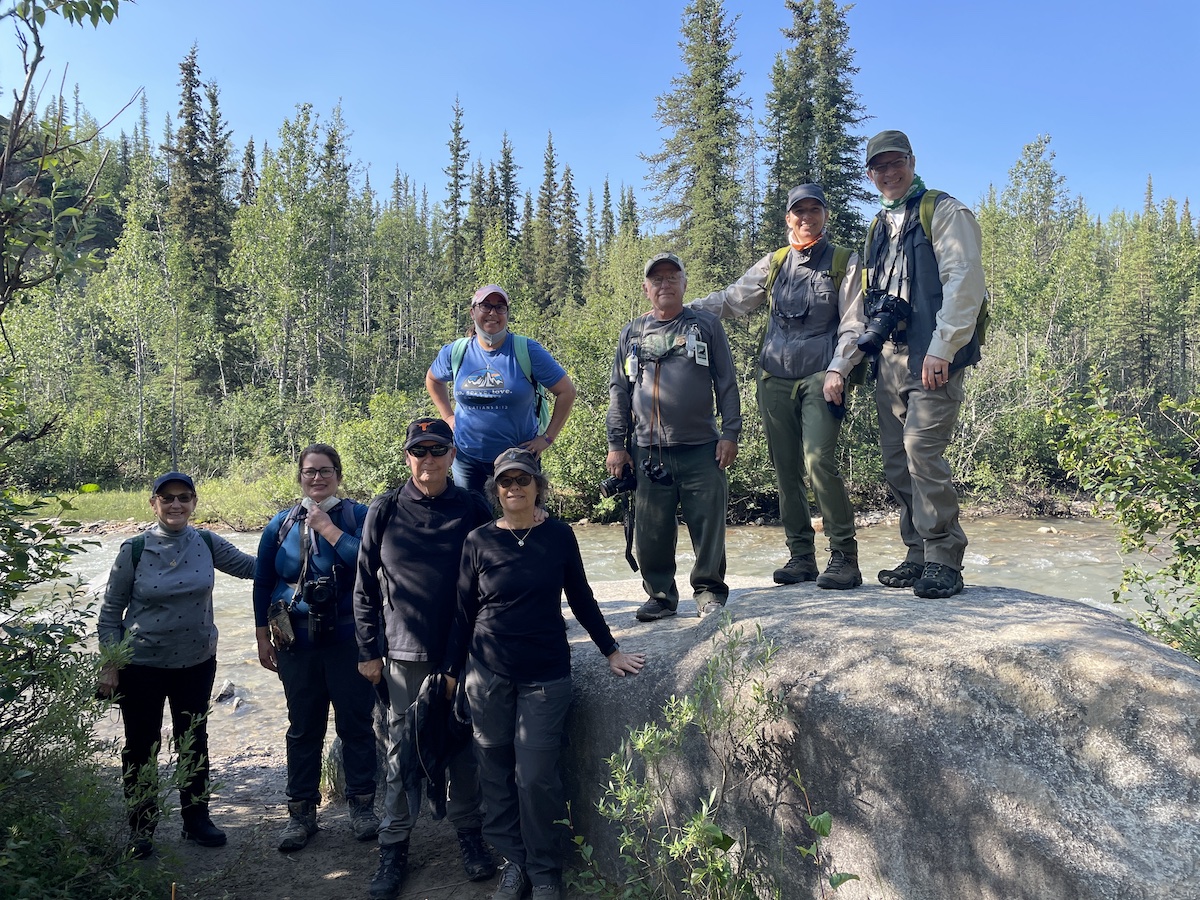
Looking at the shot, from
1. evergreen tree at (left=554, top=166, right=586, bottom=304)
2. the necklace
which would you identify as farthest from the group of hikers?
evergreen tree at (left=554, top=166, right=586, bottom=304)

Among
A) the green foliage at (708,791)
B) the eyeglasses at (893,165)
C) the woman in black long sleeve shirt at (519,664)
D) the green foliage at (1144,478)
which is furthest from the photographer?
the green foliage at (1144,478)

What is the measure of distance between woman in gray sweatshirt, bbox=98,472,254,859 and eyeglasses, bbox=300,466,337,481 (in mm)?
626

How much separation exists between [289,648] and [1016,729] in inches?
154

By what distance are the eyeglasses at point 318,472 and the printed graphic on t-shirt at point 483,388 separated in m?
0.94

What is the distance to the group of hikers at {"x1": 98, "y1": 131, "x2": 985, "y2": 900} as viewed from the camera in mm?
3934

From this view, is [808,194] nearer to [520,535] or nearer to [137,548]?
[520,535]

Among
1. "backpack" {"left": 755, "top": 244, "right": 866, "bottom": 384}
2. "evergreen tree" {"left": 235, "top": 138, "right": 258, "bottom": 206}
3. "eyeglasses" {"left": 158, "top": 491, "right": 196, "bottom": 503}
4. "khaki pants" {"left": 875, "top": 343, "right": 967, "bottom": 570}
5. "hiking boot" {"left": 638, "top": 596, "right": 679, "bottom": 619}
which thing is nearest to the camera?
"khaki pants" {"left": 875, "top": 343, "right": 967, "bottom": 570}

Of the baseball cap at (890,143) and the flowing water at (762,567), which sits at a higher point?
the baseball cap at (890,143)

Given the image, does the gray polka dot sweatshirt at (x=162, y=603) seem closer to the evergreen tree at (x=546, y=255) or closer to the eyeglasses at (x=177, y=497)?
the eyeglasses at (x=177, y=497)

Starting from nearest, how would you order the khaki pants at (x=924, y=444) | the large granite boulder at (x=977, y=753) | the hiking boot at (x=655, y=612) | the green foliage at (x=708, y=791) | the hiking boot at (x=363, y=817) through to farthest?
the large granite boulder at (x=977, y=753)
the green foliage at (x=708, y=791)
the khaki pants at (x=924, y=444)
the hiking boot at (x=363, y=817)
the hiking boot at (x=655, y=612)

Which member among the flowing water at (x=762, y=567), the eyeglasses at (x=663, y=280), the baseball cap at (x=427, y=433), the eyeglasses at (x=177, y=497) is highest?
the eyeglasses at (x=663, y=280)

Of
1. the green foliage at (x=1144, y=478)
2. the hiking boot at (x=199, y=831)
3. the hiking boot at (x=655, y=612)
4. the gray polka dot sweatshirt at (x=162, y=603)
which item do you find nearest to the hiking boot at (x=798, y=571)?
the hiking boot at (x=655, y=612)

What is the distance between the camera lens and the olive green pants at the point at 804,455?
451 cm

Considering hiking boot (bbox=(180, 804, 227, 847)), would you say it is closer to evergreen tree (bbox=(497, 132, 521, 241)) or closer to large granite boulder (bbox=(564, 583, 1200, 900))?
large granite boulder (bbox=(564, 583, 1200, 900))
